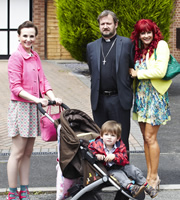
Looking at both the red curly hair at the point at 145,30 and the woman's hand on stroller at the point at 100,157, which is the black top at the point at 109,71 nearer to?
the red curly hair at the point at 145,30

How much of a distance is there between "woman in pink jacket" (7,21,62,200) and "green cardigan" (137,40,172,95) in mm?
1023

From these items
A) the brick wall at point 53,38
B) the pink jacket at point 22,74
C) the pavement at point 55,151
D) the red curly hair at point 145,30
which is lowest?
the pavement at point 55,151

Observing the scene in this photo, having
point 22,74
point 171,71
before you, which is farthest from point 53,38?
point 22,74

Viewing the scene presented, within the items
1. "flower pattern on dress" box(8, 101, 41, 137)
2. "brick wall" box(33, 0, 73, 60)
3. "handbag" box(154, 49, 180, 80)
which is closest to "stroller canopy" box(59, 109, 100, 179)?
"flower pattern on dress" box(8, 101, 41, 137)

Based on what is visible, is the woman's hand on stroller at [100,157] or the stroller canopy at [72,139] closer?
the woman's hand on stroller at [100,157]

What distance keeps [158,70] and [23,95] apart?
1.49 meters

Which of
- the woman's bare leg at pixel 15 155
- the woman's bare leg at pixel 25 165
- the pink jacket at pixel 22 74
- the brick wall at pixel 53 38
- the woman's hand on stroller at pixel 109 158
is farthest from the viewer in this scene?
the brick wall at pixel 53 38

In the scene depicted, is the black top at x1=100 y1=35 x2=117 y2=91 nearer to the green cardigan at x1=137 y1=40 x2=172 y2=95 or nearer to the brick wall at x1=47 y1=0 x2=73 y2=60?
the green cardigan at x1=137 y1=40 x2=172 y2=95

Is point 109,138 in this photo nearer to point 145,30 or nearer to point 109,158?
point 109,158

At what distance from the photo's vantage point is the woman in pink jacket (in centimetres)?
525

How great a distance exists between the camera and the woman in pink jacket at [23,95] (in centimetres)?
525

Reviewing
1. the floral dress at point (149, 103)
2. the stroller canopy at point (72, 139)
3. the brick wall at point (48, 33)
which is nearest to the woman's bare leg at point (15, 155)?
the stroller canopy at point (72, 139)

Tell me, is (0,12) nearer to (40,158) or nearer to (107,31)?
(40,158)

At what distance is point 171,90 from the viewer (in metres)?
14.2
